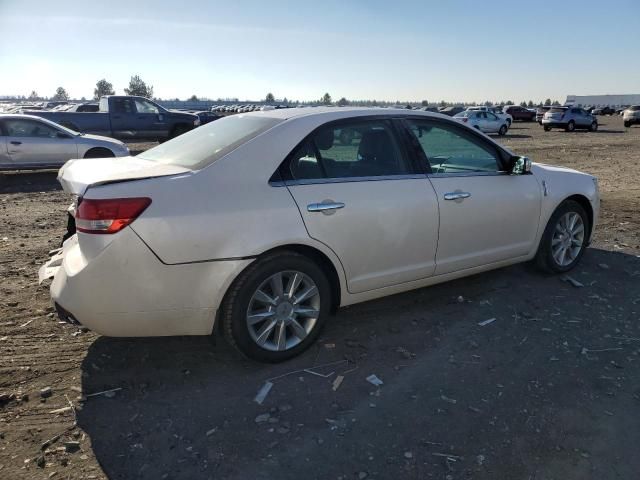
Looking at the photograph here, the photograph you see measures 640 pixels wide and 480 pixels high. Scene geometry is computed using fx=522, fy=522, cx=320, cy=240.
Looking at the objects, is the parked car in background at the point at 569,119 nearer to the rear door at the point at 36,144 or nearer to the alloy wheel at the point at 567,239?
the rear door at the point at 36,144

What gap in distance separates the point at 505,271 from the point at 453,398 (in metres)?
2.47

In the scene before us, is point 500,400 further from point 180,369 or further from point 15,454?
Result: point 15,454

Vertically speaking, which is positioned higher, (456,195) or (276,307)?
(456,195)

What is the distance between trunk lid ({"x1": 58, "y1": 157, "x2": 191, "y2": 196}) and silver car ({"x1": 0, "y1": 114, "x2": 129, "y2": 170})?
871 cm

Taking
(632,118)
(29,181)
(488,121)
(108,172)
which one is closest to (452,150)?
(108,172)

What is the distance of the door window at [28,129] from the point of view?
11688 mm

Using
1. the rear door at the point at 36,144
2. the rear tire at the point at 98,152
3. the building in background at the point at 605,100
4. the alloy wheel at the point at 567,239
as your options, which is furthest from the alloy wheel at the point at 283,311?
the building in background at the point at 605,100

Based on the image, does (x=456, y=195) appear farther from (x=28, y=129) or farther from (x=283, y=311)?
(x=28, y=129)

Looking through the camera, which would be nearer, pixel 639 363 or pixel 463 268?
pixel 639 363

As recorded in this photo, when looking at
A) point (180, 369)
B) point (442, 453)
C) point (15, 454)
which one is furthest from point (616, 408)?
point (15, 454)

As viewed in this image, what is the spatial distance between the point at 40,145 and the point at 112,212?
34.4ft

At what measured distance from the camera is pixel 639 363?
351 centimetres

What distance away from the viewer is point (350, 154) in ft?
12.7

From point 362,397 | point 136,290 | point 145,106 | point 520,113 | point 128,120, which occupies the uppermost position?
point 520,113
